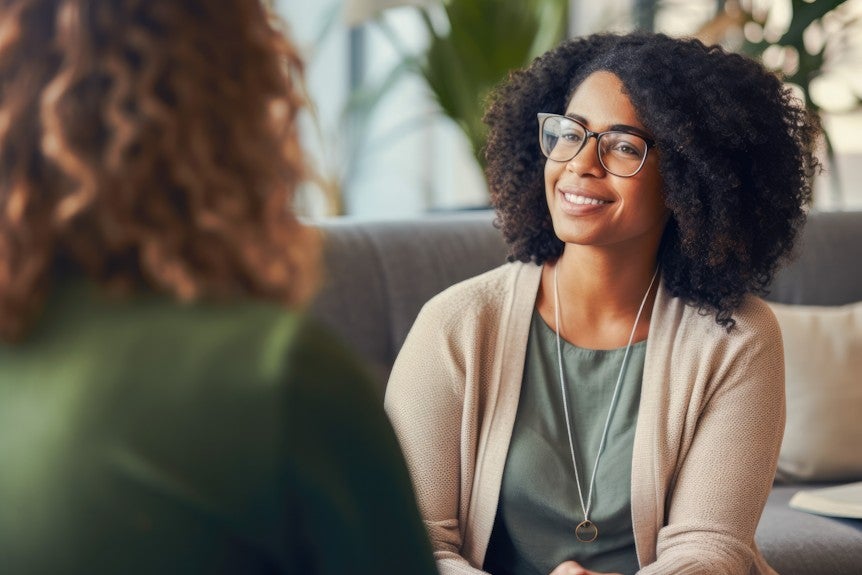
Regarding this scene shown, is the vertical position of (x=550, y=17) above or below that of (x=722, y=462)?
above

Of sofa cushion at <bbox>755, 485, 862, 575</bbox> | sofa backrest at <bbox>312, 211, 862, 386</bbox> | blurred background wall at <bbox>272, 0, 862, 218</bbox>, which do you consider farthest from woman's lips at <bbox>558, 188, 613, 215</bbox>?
blurred background wall at <bbox>272, 0, 862, 218</bbox>

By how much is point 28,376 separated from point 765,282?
1.37m

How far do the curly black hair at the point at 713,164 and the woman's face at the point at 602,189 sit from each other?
0.02 meters

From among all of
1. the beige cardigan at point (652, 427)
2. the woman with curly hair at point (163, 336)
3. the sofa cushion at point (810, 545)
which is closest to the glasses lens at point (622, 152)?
the beige cardigan at point (652, 427)

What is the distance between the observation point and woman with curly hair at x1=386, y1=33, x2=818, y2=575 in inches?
63.9

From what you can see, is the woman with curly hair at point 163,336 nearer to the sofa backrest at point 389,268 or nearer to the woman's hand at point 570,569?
the woman's hand at point 570,569

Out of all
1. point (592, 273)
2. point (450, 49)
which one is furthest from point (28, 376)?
point (450, 49)

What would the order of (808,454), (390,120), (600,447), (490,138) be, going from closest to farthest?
(600,447), (490,138), (808,454), (390,120)

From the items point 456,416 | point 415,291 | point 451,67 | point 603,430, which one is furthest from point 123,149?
point 451,67

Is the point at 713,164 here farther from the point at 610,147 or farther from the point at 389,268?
the point at 389,268

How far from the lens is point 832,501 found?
2203mm

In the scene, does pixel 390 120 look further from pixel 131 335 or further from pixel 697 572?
pixel 131 335

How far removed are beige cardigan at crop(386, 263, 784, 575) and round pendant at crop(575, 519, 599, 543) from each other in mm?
65

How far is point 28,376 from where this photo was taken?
0.64 meters
